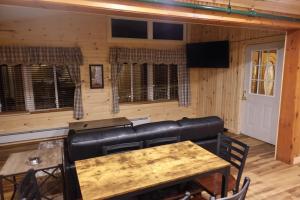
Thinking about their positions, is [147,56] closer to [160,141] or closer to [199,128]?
[199,128]

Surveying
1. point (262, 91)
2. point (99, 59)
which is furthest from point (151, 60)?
point (262, 91)

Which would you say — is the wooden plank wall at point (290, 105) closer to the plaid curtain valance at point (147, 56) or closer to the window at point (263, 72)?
the window at point (263, 72)

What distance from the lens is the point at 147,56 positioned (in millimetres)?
5441

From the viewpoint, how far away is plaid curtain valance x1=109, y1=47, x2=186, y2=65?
5169mm

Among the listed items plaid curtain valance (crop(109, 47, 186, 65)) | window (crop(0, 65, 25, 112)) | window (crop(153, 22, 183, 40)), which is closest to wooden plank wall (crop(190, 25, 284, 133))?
window (crop(153, 22, 183, 40))

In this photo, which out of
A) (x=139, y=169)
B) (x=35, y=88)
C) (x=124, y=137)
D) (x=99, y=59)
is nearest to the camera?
(x=139, y=169)

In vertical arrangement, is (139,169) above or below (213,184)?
above

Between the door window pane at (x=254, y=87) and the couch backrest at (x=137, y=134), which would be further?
the door window pane at (x=254, y=87)

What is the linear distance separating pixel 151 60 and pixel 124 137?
340 centimetres

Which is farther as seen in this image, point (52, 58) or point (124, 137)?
point (52, 58)

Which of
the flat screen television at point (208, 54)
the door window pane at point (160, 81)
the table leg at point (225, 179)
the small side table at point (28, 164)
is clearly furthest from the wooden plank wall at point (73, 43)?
the table leg at point (225, 179)

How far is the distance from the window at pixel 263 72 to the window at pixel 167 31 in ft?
6.87

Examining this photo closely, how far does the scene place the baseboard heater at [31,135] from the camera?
4.55 metres

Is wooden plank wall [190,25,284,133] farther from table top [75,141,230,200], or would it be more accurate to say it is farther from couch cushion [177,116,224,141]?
table top [75,141,230,200]
